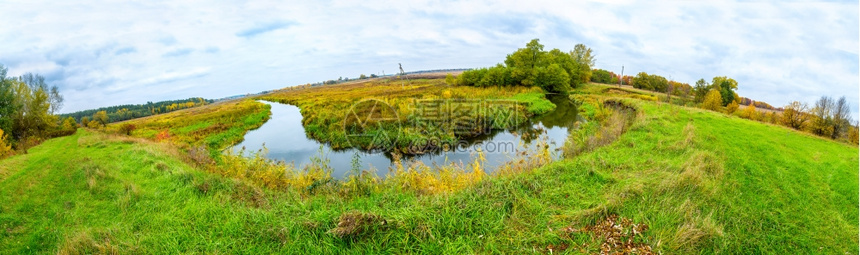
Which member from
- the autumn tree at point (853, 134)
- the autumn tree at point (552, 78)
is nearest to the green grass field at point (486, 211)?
the autumn tree at point (853, 134)

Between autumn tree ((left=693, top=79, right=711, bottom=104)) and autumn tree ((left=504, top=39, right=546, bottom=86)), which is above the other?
autumn tree ((left=504, top=39, right=546, bottom=86))

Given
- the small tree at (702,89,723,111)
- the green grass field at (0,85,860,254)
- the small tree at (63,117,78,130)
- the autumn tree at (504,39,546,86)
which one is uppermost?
the autumn tree at (504,39,546,86)

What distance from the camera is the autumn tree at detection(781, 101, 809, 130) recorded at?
1497 centimetres

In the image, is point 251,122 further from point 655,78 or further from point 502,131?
point 655,78

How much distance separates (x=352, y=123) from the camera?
18484mm

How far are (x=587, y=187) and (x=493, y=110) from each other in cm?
1611

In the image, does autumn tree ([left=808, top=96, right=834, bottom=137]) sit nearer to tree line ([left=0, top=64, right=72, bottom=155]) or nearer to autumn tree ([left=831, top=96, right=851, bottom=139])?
autumn tree ([left=831, top=96, right=851, bottom=139])

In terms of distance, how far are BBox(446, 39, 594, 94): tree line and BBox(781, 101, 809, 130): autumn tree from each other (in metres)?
24.0

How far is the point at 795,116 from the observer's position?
50.7ft

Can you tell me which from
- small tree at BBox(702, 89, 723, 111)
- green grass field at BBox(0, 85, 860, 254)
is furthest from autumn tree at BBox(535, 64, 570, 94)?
green grass field at BBox(0, 85, 860, 254)

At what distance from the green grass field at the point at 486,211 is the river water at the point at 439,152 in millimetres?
2861

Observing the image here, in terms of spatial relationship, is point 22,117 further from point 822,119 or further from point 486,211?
point 822,119

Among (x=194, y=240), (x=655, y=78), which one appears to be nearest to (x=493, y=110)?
(x=194, y=240)

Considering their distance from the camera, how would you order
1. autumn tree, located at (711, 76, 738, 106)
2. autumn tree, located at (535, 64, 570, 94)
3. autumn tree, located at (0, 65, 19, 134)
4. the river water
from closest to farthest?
the river water
autumn tree, located at (0, 65, 19, 134)
autumn tree, located at (711, 76, 738, 106)
autumn tree, located at (535, 64, 570, 94)
